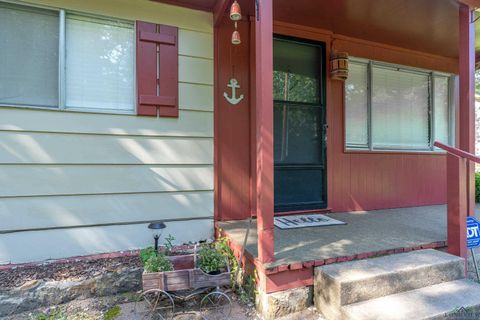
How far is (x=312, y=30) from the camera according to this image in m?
3.61

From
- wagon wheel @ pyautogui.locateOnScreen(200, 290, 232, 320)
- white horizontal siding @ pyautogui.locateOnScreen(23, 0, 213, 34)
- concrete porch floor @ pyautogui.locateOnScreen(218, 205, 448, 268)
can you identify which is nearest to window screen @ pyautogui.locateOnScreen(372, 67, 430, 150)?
concrete porch floor @ pyautogui.locateOnScreen(218, 205, 448, 268)

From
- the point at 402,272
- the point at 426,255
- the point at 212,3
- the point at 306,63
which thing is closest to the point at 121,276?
the point at 402,272

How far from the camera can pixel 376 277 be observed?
199 centimetres

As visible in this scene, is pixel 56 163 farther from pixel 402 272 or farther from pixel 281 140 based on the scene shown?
pixel 402 272

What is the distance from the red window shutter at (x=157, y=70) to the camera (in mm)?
2832

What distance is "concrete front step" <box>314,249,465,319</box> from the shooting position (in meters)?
1.93

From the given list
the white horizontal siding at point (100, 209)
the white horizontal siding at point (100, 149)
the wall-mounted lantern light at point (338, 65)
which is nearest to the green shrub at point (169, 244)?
the white horizontal siding at point (100, 209)

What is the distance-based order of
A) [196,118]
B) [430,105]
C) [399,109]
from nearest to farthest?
1. [196,118]
2. [399,109]
3. [430,105]

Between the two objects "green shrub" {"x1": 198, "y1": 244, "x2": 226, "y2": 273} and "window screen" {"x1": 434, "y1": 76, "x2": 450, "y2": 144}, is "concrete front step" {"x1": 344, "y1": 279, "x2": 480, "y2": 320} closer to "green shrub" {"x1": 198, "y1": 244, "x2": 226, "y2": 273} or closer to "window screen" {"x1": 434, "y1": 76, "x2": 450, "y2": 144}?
"green shrub" {"x1": 198, "y1": 244, "x2": 226, "y2": 273}

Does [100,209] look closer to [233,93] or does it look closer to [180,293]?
[180,293]

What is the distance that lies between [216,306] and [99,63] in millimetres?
2335

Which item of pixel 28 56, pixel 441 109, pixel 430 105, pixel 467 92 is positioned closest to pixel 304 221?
pixel 467 92

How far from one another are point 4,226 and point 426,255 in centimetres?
341

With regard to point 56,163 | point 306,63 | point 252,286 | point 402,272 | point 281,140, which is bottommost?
point 252,286
